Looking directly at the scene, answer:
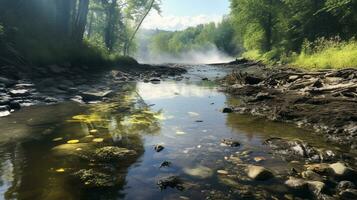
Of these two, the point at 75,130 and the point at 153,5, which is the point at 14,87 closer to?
the point at 75,130

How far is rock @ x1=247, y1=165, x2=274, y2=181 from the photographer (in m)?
Result: 6.76

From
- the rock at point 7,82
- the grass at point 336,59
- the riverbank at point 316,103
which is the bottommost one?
the rock at point 7,82

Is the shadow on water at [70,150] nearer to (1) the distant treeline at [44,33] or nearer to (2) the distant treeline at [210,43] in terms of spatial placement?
(1) the distant treeline at [44,33]

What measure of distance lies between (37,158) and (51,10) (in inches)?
1105

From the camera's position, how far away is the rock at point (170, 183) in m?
6.42

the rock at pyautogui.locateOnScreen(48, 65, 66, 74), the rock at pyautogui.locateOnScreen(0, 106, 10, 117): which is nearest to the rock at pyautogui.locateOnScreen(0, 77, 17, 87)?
the rock at pyautogui.locateOnScreen(0, 106, 10, 117)

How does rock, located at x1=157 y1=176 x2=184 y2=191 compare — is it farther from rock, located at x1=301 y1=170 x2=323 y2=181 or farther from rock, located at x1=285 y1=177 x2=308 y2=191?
rock, located at x1=301 y1=170 x2=323 y2=181

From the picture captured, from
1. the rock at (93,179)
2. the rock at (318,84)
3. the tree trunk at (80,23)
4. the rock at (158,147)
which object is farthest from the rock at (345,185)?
the tree trunk at (80,23)

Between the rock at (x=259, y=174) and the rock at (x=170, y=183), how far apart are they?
4.63ft

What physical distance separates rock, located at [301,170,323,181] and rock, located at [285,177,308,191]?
0.92 ft

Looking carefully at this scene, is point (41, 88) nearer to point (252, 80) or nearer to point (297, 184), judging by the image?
point (252, 80)

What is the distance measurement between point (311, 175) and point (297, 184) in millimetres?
591

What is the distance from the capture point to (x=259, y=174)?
22.3 feet

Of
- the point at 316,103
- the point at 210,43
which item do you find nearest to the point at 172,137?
the point at 316,103
